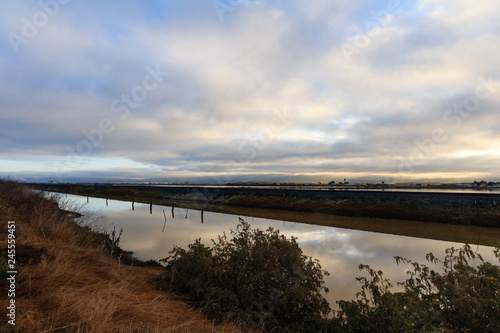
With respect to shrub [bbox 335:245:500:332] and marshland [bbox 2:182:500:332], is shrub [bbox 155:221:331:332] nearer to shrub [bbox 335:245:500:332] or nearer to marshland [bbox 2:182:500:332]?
marshland [bbox 2:182:500:332]

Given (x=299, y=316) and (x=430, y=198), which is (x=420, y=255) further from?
(x=430, y=198)

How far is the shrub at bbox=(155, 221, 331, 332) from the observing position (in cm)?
607

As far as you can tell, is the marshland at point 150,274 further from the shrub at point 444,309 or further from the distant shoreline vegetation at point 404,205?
the distant shoreline vegetation at point 404,205

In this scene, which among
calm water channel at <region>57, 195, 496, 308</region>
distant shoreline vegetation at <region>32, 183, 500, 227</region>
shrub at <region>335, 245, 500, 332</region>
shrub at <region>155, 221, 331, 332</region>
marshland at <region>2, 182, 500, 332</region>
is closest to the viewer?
marshland at <region>2, 182, 500, 332</region>

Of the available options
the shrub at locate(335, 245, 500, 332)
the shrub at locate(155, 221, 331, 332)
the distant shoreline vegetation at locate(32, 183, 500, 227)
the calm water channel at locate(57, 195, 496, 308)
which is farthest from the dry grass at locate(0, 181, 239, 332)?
the distant shoreline vegetation at locate(32, 183, 500, 227)

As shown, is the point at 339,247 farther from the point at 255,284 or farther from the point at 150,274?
the point at 150,274

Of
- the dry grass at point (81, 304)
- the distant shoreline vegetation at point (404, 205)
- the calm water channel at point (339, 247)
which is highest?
the dry grass at point (81, 304)

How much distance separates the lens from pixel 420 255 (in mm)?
15625

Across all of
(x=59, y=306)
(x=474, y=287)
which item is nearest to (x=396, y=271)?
(x=474, y=287)

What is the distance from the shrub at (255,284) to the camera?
607 cm

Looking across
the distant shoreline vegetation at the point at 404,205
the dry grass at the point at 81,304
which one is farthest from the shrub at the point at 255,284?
the distant shoreline vegetation at the point at 404,205

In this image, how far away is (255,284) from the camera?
696 centimetres

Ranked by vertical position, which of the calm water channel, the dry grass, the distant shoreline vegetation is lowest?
the calm water channel

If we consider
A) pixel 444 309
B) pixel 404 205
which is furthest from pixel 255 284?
pixel 404 205
